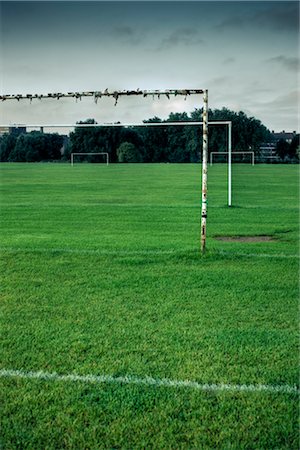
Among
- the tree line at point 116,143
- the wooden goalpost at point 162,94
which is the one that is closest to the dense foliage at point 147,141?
the tree line at point 116,143

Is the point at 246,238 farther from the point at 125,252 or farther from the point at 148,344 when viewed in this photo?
the point at 148,344

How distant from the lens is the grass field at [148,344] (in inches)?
120

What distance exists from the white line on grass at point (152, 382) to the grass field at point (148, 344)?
0.01m

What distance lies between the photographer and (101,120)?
13141 mm

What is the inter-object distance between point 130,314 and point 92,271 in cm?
193

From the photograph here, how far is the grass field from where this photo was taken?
120 inches

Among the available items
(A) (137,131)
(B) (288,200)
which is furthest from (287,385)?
(A) (137,131)

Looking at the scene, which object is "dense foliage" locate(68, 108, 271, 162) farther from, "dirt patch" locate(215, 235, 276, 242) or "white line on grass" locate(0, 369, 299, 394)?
"white line on grass" locate(0, 369, 299, 394)

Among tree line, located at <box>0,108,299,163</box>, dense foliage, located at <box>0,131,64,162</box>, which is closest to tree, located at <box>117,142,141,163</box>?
tree line, located at <box>0,108,299,163</box>

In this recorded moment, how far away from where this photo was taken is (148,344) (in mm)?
4352

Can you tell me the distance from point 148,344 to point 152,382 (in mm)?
744

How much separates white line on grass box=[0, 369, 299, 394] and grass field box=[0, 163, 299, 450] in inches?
0.5

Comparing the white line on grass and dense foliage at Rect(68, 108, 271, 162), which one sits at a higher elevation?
dense foliage at Rect(68, 108, 271, 162)

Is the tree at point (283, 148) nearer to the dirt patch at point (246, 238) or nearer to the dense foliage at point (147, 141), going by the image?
the dense foliage at point (147, 141)
